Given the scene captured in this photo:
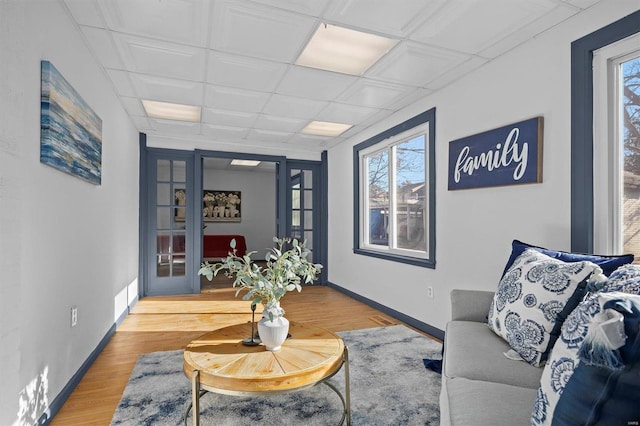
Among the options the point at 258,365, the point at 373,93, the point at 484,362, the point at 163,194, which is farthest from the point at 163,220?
the point at 484,362

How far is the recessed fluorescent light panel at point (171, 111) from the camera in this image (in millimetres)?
3799

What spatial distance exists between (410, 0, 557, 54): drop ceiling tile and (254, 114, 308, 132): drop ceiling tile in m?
2.16

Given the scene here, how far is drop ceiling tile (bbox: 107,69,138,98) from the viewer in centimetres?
296

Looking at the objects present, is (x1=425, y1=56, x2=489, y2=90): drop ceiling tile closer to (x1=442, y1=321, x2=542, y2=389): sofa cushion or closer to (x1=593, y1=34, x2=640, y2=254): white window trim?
(x1=593, y1=34, x2=640, y2=254): white window trim

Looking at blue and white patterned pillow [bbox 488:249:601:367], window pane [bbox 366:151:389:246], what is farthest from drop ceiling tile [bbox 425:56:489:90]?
blue and white patterned pillow [bbox 488:249:601:367]

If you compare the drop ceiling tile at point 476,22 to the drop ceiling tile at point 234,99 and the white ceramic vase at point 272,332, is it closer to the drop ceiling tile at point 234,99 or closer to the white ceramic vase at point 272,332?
the drop ceiling tile at point 234,99

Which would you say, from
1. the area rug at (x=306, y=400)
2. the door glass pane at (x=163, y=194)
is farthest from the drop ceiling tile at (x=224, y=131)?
the area rug at (x=306, y=400)

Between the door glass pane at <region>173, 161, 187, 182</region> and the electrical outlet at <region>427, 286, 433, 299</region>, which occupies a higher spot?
the door glass pane at <region>173, 161, 187, 182</region>

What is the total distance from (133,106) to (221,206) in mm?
5286

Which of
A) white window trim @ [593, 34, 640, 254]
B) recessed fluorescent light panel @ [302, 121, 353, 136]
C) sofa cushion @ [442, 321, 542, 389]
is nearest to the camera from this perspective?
sofa cushion @ [442, 321, 542, 389]

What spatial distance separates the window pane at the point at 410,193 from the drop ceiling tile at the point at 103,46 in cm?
292

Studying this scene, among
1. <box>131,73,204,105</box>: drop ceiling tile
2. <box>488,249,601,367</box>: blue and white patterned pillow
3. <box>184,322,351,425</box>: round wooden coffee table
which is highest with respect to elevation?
<box>131,73,204,105</box>: drop ceiling tile

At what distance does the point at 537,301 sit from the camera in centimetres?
152

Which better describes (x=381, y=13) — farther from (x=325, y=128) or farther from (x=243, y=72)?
(x=325, y=128)
